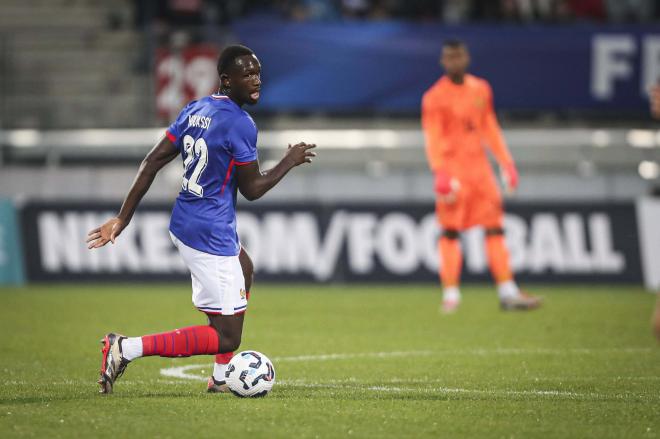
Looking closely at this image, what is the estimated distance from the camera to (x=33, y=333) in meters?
10.7

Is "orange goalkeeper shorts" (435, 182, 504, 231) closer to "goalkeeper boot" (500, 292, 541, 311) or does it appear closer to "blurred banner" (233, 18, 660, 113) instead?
"goalkeeper boot" (500, 292, 541, 311)

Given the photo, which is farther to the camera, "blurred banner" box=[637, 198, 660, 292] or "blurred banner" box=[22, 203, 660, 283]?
"blurred banner" box=[22, 203, 660, 283]

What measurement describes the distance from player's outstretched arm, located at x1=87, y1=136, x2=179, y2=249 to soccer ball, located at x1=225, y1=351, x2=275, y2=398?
98 centimetres

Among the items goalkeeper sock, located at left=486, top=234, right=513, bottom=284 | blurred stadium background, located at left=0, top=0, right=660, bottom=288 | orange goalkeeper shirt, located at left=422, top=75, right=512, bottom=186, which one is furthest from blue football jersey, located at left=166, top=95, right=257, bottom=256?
blurred stadium background, located at left=0, top=0, right=660, bottom=288

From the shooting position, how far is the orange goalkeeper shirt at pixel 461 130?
12352 mm

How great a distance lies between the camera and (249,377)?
22.0 ft

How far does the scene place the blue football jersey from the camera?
672cm

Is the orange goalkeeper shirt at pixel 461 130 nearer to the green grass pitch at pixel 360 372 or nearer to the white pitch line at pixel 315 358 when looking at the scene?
the green grass pitch at pixel 360 372

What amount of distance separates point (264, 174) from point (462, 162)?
6.00 metres

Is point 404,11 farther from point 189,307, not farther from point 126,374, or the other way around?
point 126,374

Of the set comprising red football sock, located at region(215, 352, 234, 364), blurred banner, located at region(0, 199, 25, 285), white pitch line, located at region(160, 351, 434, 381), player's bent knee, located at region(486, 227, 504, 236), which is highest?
red football sock, located at region(215, 352, 234, 364)

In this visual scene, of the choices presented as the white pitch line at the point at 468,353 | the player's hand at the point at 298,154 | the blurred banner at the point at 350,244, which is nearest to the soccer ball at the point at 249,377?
the player's hand at the point at 298,154

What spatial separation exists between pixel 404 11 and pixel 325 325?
9891 millimetres

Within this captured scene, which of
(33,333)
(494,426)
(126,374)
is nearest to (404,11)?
(33,333)
